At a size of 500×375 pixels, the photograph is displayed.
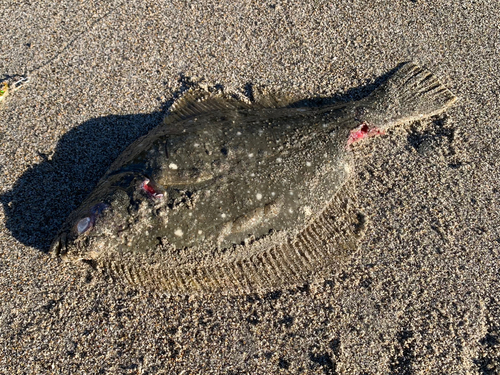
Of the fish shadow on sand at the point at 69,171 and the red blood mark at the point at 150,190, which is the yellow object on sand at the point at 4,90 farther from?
the red blood mark at the point at 150,190

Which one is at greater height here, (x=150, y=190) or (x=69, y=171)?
(x=150, y=190)

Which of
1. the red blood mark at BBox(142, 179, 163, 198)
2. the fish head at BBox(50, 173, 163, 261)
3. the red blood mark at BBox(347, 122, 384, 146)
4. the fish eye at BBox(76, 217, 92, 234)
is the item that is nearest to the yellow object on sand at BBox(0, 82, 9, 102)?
the fish head at BBox(50, 173, 163, 261)

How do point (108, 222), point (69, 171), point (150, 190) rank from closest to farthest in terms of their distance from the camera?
point (108, 222), point (150, 190), point (69, 171)

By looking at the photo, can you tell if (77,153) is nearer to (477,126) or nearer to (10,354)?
(10,354)

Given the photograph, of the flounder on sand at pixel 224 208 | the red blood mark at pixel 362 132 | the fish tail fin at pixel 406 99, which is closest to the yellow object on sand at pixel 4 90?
the flounder on sand at pixel 224 208

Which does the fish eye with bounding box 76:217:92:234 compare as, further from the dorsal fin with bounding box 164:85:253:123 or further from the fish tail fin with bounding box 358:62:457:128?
the fish tail fin with bounding box 358:62:457:128

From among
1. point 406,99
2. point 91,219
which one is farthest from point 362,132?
point 91,219

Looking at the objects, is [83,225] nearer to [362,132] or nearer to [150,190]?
[150,190]
